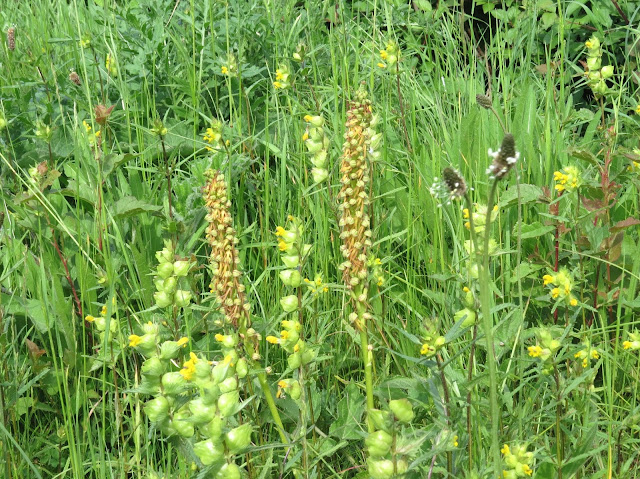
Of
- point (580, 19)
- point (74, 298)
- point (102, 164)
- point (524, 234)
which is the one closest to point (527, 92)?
point (524, 234)

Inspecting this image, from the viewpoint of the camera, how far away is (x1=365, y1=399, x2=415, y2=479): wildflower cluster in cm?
103

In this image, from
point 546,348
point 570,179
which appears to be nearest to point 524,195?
point 570,179

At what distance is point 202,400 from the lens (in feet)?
3.60

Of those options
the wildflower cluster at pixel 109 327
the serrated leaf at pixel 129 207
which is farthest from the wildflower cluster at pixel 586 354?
the serrated leaf at pixel 129 207

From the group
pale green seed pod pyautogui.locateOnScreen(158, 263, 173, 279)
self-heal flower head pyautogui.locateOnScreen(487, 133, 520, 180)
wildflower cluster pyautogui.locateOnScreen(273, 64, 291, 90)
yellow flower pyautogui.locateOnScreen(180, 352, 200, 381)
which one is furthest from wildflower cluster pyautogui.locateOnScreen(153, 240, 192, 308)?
wildflower cluster pyautogui.locateOnScreen(273, 64, 291, 90)

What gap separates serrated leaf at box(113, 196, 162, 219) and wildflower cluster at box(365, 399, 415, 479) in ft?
4.50

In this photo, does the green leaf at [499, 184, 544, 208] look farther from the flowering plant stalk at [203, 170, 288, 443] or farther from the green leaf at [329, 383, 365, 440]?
the flowering plant stalk at [203, 170, 288, 443]

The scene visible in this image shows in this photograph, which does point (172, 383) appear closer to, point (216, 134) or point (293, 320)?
point (293, 320)

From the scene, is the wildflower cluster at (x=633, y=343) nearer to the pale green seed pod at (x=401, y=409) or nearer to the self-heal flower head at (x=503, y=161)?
the pale green seed pod at (x=401, y=409)

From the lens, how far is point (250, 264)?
7.59 ft

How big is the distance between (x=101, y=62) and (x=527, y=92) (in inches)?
70.1

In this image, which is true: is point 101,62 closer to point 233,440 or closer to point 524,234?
point 524,234

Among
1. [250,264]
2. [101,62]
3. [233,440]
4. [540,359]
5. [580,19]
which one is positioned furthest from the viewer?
[580,19]

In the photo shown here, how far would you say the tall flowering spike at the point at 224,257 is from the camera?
145 centimetres
